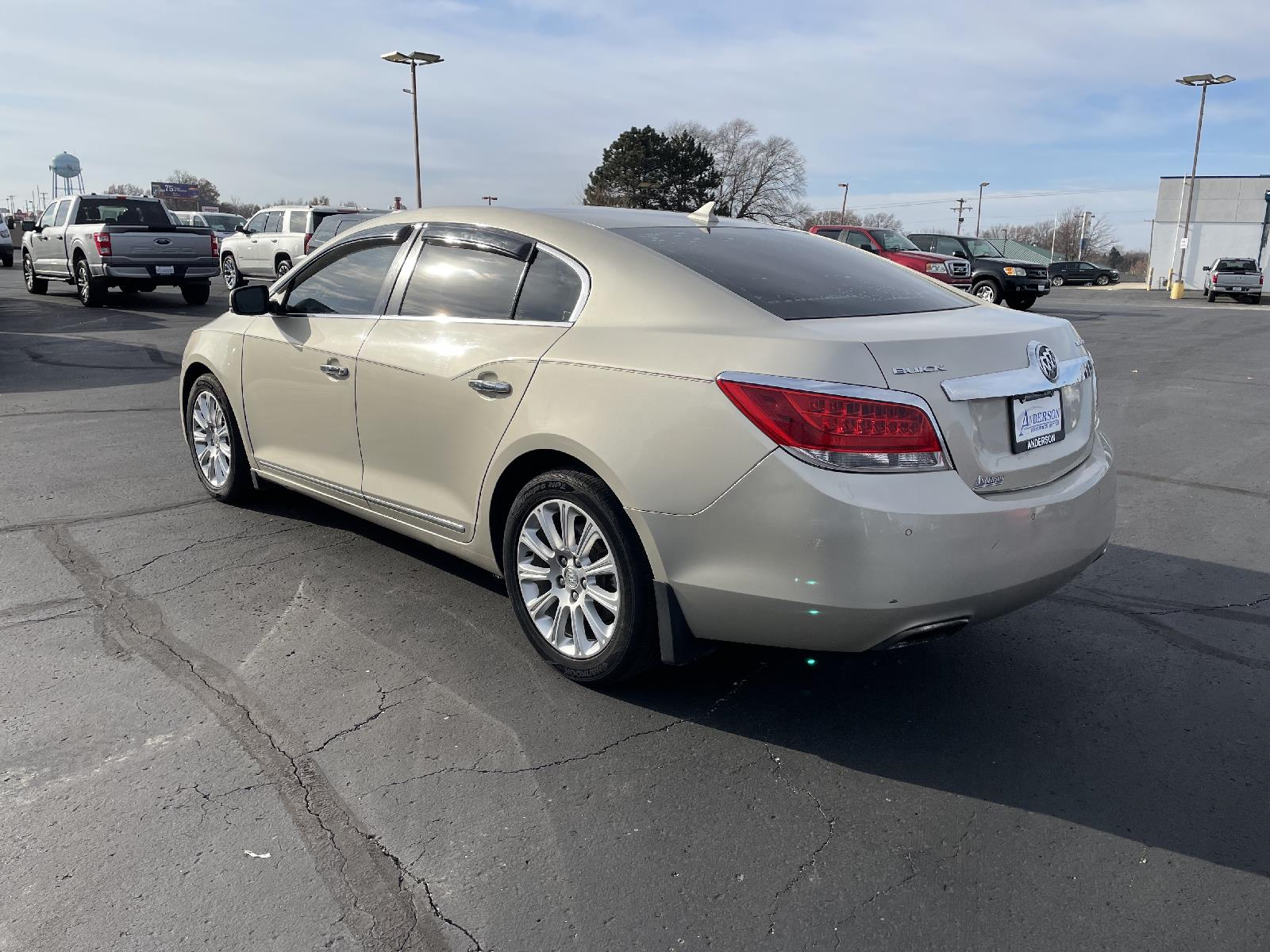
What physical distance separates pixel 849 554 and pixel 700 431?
1.82ft

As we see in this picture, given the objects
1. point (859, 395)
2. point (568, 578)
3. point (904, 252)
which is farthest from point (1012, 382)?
point (904, 252)

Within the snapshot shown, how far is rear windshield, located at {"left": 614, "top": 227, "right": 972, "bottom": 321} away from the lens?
3381 millimetres

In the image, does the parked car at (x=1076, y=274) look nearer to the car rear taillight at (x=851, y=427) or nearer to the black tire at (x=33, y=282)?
the black tire at (x=33, y=282)

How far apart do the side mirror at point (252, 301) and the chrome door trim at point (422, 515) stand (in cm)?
126

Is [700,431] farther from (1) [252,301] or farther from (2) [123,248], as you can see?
(2) [123,248]

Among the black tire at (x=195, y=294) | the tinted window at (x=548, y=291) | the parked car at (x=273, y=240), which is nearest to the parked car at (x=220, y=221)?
the parked car at (x=273, y=240)

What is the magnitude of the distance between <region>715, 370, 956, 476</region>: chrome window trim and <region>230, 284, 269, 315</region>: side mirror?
9.81 feet

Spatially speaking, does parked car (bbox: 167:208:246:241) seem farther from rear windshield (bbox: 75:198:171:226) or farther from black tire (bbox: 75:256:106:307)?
black tire (bbox: 75:256:106:307)

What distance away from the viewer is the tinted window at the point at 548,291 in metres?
3.56

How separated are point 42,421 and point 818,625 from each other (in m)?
7.14

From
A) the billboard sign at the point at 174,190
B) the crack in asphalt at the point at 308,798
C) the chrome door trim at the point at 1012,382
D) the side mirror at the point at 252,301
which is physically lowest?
the crack in asphalt at the point at 308,798

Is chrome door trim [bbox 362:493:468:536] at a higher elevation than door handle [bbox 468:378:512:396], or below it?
below

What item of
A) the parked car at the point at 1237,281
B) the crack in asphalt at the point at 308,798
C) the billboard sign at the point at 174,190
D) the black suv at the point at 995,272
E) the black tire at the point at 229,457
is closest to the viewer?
the crack in asphalt at the point at 308,798

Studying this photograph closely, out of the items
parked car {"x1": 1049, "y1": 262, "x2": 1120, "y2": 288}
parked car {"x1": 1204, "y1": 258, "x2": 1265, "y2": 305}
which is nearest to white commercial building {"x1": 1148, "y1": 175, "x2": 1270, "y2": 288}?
parked car {"x1": 1049, "y1": 262, "x2": 1120, "y2": 288}
